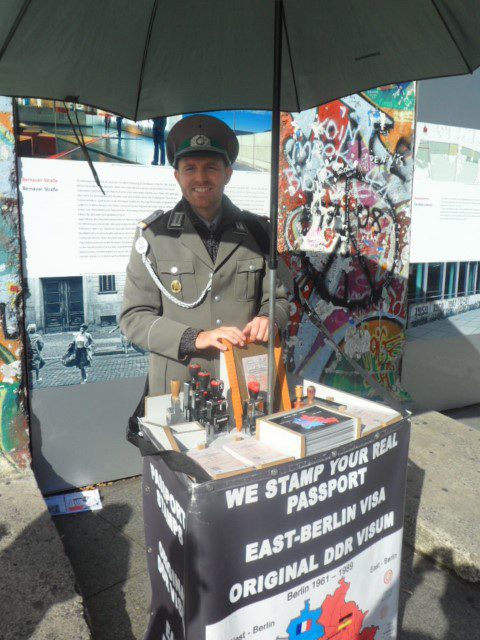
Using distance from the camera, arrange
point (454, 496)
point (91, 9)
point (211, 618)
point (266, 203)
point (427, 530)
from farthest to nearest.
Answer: point (266, 203), point (454, 496), point (427, 530), point (91, 9), point (211, 618)

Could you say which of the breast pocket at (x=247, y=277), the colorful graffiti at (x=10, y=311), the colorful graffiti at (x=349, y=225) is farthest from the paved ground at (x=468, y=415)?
the colorful graffiti at (x=10, y=311)

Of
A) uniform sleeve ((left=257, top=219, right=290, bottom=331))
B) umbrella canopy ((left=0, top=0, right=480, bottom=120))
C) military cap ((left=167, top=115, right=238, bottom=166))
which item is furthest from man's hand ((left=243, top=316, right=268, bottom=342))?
umbrella canopy ((left=0, top=0, right=480, bottom=120))

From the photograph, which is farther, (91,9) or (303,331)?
(303,331)

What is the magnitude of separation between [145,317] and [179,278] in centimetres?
25

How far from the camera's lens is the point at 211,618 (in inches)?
58.9

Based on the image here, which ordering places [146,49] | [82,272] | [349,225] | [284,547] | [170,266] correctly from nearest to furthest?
[284,547]
[146,49]
[170,266]
[82,272]
[349,225]

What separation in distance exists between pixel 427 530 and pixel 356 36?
2.61 m

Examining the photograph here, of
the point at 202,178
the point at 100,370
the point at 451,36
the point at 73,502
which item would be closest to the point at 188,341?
the point at 202,178

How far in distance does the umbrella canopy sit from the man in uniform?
9.9 inches

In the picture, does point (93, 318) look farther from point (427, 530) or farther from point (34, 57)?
point (427, 530)

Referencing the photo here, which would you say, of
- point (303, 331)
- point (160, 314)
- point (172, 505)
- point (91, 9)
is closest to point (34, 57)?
point (91, 9)

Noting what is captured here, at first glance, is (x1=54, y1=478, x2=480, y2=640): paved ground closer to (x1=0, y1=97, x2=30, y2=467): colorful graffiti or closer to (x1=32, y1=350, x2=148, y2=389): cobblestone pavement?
(x1=0, y1=97, x2=30, y2=467): colorful graffiti

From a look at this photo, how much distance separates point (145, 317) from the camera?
219 cm

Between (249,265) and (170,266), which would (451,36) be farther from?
(170,266)
